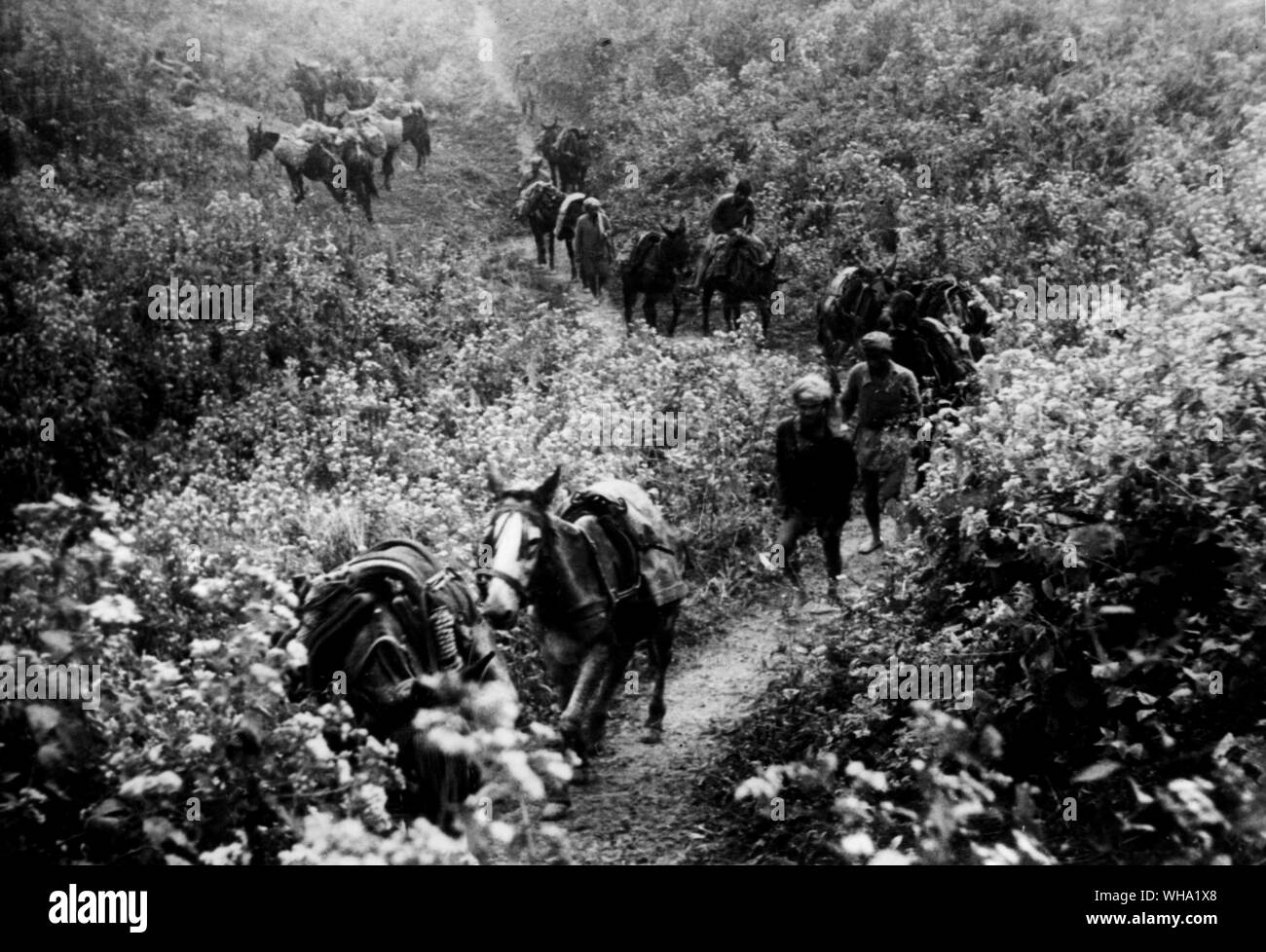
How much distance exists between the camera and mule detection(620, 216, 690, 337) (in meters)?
9.73

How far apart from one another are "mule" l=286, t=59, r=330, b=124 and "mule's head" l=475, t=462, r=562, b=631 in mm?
3556

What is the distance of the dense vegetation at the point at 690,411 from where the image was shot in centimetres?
409

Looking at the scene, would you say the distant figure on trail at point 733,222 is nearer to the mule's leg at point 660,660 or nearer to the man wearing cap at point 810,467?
the man wearing cap at point 810,467

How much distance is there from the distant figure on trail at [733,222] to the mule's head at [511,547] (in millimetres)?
4853

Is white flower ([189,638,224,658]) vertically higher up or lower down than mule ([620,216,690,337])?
lower down

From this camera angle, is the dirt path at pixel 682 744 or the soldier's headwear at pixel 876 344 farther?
the soldier's headwear at pixel 876 344

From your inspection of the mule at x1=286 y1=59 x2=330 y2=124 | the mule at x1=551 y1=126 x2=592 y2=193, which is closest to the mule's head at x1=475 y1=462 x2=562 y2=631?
the mule at x1=286 y1=59 x2=330 y2=124

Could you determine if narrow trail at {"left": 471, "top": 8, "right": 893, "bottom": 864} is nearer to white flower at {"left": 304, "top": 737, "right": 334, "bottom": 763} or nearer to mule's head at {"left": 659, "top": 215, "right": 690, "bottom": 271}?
white flower at {"left": 304, "top": 737, "right": 334, "bottom": 763}

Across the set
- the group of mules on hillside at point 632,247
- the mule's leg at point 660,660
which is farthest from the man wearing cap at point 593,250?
the mule's leg at point 660,660

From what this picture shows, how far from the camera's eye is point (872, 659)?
222 inches

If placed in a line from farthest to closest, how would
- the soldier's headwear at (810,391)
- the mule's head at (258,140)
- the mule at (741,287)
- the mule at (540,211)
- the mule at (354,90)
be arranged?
the mule at (741,287), the mule at (540,211), the mule at (354,90), the mule's head at (258,140), the soldier's headwear at (810,391)

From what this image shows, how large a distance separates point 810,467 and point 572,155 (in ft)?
11.6

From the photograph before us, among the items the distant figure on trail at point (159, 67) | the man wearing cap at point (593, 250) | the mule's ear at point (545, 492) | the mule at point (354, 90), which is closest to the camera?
the mule's ear at point (545, 492)
